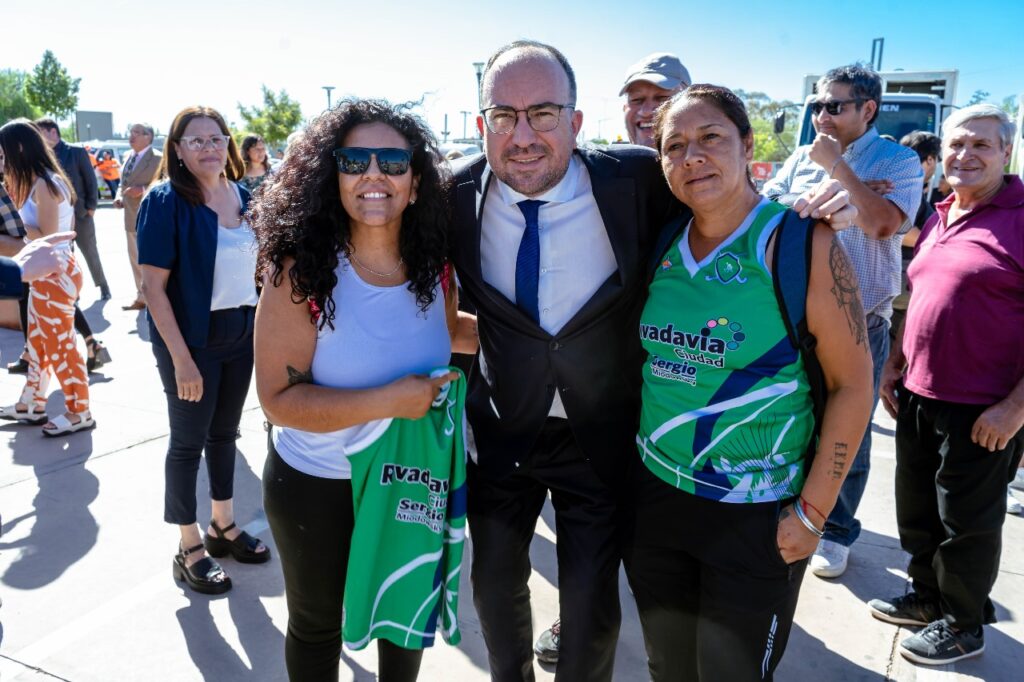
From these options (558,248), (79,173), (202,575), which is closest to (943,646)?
(558,248)

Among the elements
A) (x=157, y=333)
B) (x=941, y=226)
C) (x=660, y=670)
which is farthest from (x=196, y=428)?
(x=941, y=226)

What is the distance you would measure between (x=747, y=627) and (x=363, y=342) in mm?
1277

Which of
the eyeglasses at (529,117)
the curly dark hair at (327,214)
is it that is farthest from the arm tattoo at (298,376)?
the eyeglasses at (529,117)

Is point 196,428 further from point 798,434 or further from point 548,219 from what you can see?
point 798,434

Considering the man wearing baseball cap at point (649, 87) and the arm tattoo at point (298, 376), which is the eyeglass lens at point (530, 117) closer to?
the arm tattoo at point (298, 376)

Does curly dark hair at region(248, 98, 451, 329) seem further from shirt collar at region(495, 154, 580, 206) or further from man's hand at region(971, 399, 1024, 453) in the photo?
man's hand at region(971, 399, 1024, 453)

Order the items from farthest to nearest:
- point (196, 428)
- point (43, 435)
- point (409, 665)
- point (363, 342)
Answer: point (43, 435) → point (196, 428) → point (409, 665) → point (363, 342)

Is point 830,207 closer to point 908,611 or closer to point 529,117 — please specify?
point 529,117

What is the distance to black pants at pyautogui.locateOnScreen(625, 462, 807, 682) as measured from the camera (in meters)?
1.83

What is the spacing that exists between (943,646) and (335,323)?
107 inches

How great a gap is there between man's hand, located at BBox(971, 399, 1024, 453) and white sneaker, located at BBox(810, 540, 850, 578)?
106 centimetres

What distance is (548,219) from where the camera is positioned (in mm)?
2186

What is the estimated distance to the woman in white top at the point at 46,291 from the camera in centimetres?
470

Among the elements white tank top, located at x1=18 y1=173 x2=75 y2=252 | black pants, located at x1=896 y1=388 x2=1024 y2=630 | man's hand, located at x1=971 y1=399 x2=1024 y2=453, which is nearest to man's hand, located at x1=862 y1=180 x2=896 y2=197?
black pants, located at x1=896 y1=388 x2=1024 y2=630
